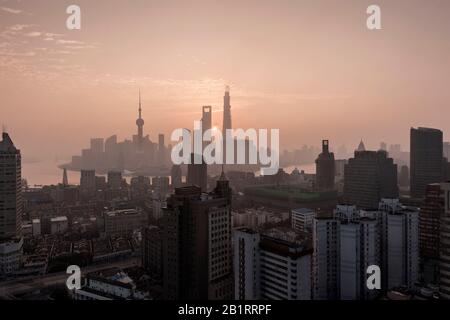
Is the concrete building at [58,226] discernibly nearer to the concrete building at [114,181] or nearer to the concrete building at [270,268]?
the concrete building at [114,181]

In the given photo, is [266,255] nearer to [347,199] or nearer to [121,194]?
[347,199]

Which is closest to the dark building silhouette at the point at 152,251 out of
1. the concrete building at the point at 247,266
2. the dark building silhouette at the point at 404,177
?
the concrete building at the point at 247,266

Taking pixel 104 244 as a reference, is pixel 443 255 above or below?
above

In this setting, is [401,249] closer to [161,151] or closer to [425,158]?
[425,158]

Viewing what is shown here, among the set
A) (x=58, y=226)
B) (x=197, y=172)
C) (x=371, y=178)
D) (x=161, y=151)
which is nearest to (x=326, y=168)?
(x=371, y=178)

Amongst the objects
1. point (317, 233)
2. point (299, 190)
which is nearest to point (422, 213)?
point (317, 233)

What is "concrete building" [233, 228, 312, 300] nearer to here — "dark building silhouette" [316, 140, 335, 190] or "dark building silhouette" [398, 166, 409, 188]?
"dark building silhouette" [316, 140, 335, 190]
